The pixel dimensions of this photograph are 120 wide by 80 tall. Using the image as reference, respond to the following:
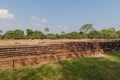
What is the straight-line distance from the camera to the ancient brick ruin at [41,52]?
905 centimetres

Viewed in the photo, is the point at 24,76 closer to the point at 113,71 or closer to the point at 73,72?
the point at 73,72

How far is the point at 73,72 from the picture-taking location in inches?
336

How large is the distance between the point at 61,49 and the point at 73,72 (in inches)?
136

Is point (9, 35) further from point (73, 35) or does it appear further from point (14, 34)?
point (73, 35)

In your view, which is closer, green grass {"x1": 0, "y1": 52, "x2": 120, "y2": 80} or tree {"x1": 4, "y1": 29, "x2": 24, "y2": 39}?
green grass {"x1": 0, "y1": 52, "x2": 120, "y2": 80}

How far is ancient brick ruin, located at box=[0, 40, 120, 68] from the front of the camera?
9047 mm

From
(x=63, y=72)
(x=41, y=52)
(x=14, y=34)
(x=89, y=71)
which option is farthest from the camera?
(x=14, y=34)

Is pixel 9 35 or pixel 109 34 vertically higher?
pixel 9 35

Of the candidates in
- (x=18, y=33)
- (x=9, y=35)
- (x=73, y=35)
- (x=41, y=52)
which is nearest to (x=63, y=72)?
(x=41, y=52)

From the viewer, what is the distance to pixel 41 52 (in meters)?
10.5

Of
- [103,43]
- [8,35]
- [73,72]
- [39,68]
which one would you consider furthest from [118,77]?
[8,35]

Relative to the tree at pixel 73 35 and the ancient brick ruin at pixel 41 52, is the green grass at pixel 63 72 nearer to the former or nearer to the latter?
the ancient brick ruin at pixel 41 52

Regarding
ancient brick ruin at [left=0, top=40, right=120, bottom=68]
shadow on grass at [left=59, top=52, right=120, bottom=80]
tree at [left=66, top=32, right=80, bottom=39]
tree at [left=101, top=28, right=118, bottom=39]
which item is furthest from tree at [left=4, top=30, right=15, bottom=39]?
shadow on grass at [left=59, top=52, right=120, bottom=80]

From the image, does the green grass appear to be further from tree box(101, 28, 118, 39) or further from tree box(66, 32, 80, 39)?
tree box(101, 28, 118, 39)
